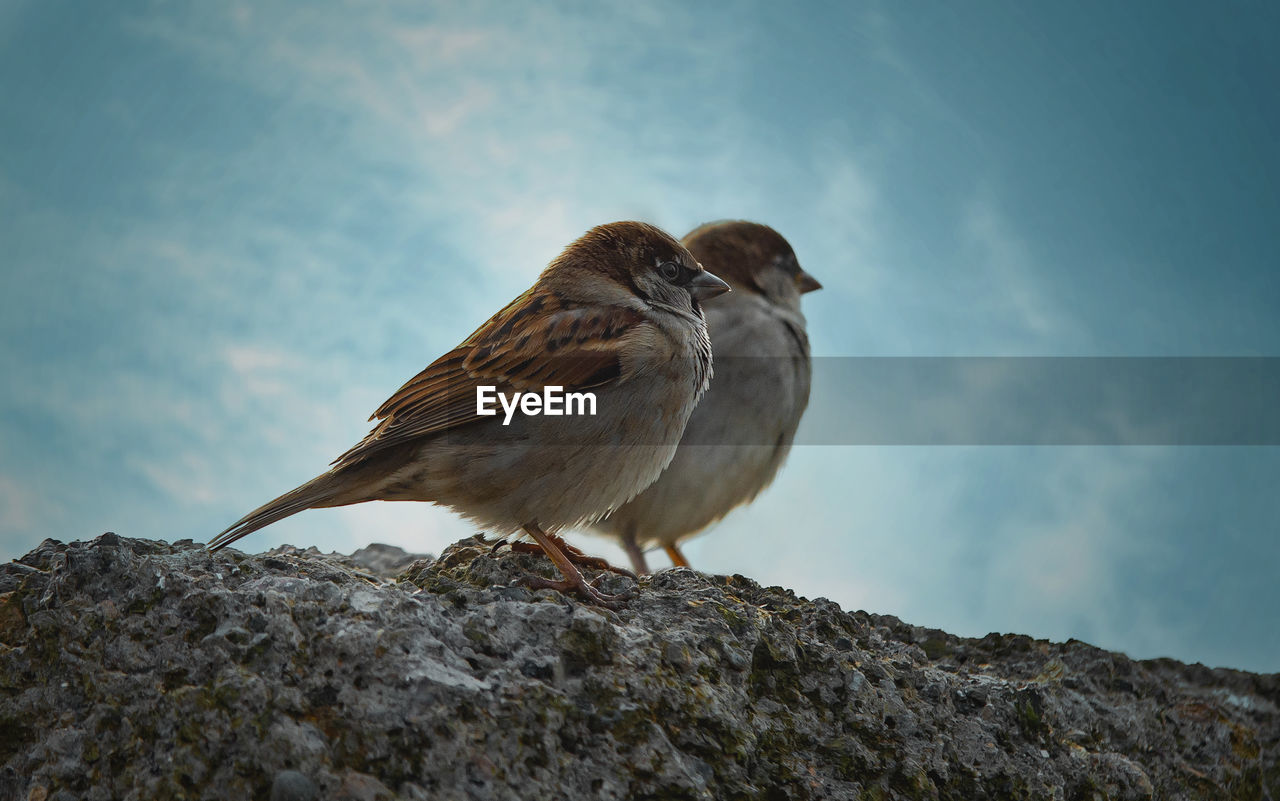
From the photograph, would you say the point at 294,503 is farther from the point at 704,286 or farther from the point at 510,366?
the point at 704,286

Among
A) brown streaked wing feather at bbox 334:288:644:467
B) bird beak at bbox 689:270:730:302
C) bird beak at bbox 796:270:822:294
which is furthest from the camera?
bird beak at bbox 796:270:822:294

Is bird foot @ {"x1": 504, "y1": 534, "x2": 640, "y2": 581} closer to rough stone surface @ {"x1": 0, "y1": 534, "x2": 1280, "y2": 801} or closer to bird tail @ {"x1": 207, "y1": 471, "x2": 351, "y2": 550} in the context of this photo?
rough stone surface @ {"x1": 0, "y1": 534, "x2": 1280, "y2": 801}

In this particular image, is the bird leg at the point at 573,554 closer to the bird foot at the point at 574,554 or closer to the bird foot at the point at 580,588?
the bird foot at the point at 574,554

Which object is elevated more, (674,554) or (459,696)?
(674,554)

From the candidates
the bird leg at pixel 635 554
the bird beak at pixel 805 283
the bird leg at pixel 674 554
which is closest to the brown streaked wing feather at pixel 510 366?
the bird leg at pixel 635 554

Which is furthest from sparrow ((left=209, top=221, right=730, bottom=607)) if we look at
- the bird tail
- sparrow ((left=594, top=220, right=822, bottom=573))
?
sparrow ((left=594, top=220, right=822, bottom=573))

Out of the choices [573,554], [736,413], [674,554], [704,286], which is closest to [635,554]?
[674,554]
